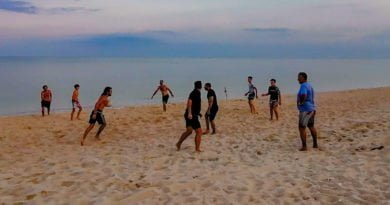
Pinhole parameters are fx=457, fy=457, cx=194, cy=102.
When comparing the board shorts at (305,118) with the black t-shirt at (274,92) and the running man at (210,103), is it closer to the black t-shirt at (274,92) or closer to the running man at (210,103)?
the running man at (210,103)

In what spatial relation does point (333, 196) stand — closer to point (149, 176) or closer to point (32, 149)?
point (149, 176)

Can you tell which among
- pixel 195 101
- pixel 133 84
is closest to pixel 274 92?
pixel 195 101

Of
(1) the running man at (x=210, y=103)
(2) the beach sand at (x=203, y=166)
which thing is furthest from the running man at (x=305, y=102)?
(1) the running man at (x=210, y=103)

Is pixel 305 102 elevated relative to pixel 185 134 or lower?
elevated

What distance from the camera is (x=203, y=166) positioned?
8398mm

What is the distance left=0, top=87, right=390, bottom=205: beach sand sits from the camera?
6.46 meters

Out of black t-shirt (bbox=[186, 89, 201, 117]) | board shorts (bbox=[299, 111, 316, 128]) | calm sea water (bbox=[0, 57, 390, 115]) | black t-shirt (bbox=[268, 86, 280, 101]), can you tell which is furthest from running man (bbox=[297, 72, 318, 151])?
calm sea water (bbox=[0, 57, 390, 115])

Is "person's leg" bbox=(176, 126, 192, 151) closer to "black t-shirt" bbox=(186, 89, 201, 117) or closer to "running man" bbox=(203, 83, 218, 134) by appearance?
"black t-shirt" bbox=(186, 89, 201, 117)

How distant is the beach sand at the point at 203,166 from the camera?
646 cm

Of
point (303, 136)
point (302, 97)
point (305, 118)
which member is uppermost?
point (302, 97)

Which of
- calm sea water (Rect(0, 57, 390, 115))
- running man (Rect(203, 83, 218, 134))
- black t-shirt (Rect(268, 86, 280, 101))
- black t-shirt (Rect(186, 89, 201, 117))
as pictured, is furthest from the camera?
calm sea water (Rect(0, 57, 390, 115))

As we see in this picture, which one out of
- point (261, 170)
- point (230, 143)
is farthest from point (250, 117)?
point (261, 170)

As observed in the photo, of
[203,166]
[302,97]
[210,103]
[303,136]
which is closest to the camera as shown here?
[203,166]

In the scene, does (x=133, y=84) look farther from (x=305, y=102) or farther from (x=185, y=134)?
(x=305, y=102)
